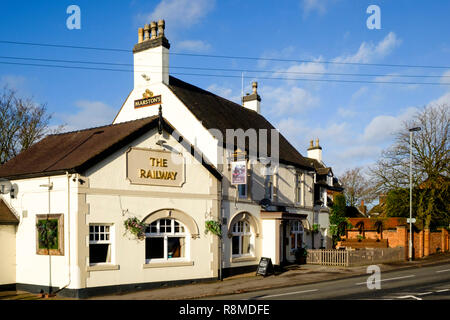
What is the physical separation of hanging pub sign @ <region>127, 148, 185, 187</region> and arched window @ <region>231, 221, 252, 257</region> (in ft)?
17.0

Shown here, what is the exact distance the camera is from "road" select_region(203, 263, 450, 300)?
18.0m

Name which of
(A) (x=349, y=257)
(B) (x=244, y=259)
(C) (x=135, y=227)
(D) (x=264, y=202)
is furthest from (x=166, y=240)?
(A) (x=349, y=257)

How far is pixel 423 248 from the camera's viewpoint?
128 ft

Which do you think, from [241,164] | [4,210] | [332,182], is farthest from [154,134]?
[332,182]

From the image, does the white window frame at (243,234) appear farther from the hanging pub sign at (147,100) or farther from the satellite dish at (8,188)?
the satellite dish at (8,188)

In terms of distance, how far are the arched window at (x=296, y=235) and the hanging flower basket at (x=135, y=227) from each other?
13973 millimetres

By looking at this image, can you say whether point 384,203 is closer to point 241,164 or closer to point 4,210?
point 241,164

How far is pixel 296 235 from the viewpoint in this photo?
1314 inches

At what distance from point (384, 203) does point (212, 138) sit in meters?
26.3

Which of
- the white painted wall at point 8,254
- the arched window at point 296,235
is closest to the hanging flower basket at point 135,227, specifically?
the white painted wall at point 8,254

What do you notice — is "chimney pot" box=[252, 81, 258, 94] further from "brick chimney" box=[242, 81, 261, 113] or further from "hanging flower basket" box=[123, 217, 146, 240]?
"hanging flower basket" box=[123, 217, 146, 240]

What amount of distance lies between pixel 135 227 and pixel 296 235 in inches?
594

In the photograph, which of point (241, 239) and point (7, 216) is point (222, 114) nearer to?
point (241, 239)
